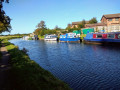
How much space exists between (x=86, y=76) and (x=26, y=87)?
626cm

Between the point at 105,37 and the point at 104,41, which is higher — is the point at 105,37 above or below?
above

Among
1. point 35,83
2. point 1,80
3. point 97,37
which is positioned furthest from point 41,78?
point 97,37

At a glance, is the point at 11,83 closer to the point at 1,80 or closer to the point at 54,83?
the point at 1,80

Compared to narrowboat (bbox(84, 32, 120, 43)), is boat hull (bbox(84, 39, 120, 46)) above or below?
below

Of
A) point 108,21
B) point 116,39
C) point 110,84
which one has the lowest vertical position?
point 110,84

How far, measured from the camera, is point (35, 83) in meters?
6.47

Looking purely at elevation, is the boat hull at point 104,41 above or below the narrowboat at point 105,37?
below

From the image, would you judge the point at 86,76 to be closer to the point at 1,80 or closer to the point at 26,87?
the point at 26,87

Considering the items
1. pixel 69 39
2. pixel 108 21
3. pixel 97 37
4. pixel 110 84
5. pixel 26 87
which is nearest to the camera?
pixel 26 87

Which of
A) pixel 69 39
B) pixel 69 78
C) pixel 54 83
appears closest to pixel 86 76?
pixel 69 78

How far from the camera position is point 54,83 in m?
6.62

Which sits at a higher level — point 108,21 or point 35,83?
point 108,21

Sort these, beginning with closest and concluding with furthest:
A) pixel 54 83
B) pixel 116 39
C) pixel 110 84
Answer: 1. pixel 54 83
2. pixel 110 84
3. pixel 116 39

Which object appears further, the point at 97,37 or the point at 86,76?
the point at 97,37
